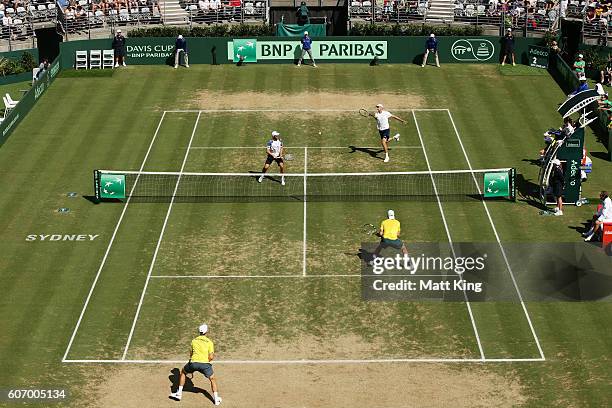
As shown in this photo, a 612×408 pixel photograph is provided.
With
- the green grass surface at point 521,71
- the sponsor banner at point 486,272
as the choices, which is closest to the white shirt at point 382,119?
the sponsor banner at point 486,272

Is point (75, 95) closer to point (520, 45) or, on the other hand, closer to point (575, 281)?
point (520, 45)

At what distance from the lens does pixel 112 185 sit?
171 ft

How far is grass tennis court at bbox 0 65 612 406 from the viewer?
128 feet

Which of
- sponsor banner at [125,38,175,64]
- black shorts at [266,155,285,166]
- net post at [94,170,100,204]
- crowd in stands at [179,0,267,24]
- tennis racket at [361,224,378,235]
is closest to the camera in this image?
tennis racket at [361,224,378,235]

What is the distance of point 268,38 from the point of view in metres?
69.9

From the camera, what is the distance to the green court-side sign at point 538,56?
68.8 metres

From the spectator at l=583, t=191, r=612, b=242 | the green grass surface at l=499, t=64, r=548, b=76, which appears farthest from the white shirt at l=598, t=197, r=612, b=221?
the green grass surface at l=499, t=64, r=548, b=76

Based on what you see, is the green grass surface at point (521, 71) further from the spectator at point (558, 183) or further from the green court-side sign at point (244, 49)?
the spectator at point (558, 183)

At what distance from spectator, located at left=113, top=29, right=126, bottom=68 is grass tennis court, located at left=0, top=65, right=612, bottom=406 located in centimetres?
106

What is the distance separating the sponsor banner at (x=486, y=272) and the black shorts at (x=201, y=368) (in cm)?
933

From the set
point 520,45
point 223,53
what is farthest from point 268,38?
point 520,45

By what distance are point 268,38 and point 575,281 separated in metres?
30.6

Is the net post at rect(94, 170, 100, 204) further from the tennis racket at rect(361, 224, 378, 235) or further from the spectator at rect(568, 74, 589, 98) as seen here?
the spectator at rect(568, 74, 589, 98)

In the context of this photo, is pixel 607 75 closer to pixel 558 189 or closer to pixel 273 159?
pixel 558 189
